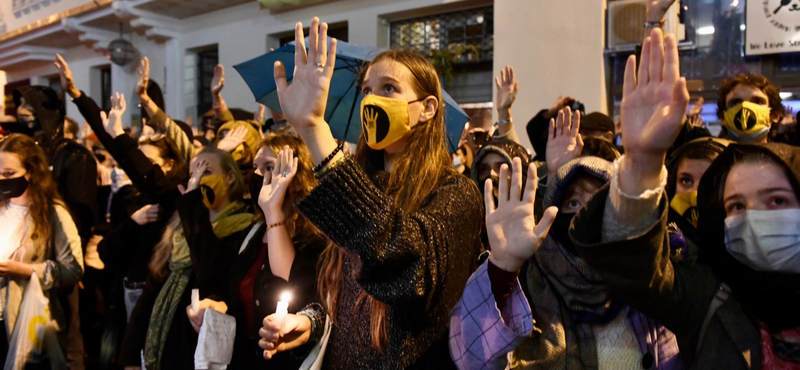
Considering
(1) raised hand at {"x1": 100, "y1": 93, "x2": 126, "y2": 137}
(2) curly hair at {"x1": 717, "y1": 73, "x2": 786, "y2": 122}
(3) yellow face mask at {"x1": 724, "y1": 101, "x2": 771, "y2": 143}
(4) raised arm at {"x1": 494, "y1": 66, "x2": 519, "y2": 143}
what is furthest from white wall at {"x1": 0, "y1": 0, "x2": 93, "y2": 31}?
(3) yellow face mask at {"x1": 724, "y1": 101, "x2": 771, "y2": 143}

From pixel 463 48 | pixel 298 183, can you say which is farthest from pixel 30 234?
pixel 463 48

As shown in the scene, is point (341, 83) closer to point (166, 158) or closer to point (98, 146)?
point (166, 158)

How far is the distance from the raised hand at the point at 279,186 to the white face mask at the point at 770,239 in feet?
5.31

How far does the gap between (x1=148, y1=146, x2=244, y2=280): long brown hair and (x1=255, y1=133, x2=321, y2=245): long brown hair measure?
0.50 meters

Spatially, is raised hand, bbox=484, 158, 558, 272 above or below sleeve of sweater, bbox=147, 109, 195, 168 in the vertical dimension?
below

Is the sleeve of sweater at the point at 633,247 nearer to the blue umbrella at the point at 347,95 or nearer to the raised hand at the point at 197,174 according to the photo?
the blue umbrella at the point at 347,95

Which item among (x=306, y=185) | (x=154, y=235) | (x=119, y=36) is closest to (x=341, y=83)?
(x=306, y=185)

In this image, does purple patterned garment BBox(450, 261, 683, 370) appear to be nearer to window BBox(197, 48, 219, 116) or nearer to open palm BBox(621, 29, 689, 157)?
open palm BBox(621, 29, 689, 157)

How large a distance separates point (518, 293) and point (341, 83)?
5.91 feet

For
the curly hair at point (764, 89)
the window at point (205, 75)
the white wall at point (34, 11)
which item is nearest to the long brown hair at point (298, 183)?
the curly hair at point (764, 89)

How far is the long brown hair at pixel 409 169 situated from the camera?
6.05 ft

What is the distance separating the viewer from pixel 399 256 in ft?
5.02

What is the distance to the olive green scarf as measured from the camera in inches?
133

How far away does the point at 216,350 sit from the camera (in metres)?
2.56
